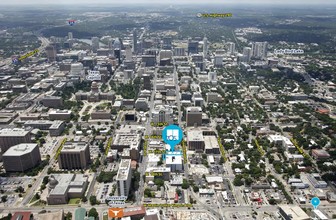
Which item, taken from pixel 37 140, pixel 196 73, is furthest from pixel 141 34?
pixel 37 140

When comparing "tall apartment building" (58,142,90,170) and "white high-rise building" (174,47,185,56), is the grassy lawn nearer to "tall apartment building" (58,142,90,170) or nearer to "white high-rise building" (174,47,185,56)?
"tall apartment building" (58,142,90,170)

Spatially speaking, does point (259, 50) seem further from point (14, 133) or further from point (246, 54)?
point (14, 133)

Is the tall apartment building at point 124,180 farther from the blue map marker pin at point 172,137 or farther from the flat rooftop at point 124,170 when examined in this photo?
the blue map marker pin at point 172,137

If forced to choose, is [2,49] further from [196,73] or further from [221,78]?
[221,78]

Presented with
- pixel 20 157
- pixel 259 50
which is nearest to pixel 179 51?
pixel 259 50

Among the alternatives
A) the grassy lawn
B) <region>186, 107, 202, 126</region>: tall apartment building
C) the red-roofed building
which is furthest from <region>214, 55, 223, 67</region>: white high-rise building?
the red-roofed building

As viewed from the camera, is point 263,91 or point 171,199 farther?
point 263,91

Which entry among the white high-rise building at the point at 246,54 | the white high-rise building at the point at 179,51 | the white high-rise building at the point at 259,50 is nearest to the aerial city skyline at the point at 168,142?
the white high-rise building at the point at 246,54
